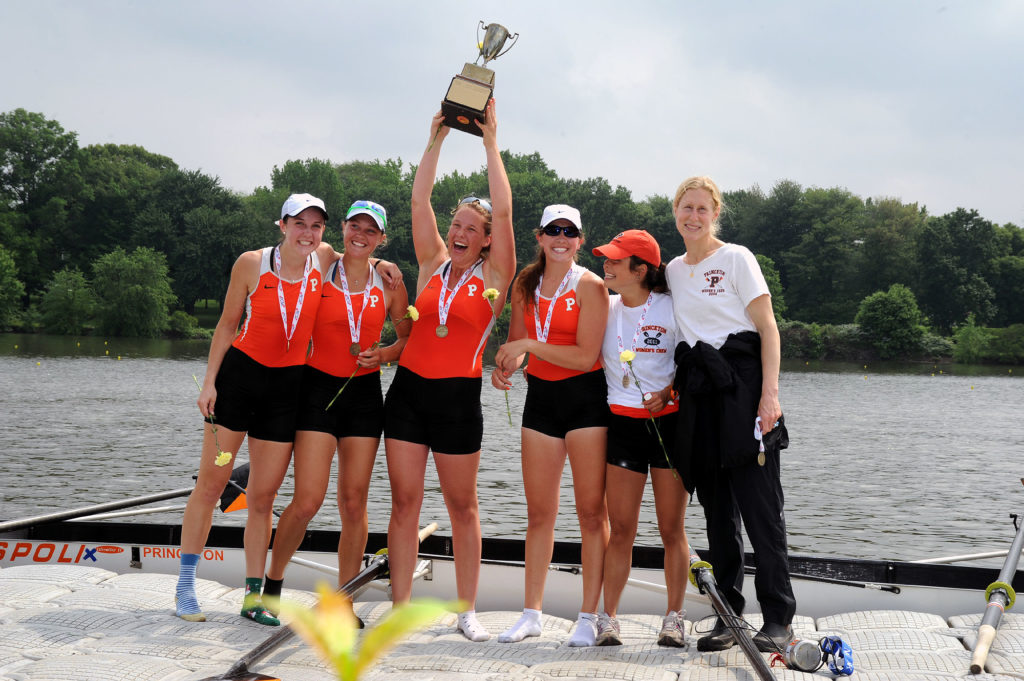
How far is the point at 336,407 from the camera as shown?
4855 millimetres

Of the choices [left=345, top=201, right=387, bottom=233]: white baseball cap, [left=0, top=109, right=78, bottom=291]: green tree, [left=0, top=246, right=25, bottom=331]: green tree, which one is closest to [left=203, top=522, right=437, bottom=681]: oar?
[left=345, top=201, right=387, bottom=233]: white baseball cap

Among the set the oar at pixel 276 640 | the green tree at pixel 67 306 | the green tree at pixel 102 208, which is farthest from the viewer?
the green tree at pixel 102 208

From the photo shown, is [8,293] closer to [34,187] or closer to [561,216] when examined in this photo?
[34,187]

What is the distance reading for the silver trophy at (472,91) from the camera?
15.8ft

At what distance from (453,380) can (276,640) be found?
5.44 ft

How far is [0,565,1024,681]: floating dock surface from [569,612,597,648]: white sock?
0.06 meters

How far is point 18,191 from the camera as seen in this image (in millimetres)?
71750

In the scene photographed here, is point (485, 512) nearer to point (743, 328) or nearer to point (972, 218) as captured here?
point (743, 328)

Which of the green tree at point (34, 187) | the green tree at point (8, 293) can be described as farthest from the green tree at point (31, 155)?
the green tree at point (8, 293)

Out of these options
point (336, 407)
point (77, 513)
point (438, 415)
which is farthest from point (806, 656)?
point (77, 513)

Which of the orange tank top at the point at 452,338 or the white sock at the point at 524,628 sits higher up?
the orange tank top at the point at 452,338

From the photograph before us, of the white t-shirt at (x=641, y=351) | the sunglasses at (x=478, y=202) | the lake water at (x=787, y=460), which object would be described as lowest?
the lake water at (x=787, y=460)

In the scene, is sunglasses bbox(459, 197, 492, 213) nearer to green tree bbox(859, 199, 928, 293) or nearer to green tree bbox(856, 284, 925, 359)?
green tree bbox(856, 284, 925, 359)

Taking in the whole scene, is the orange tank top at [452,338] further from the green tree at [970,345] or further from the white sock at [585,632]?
the green tree at [970,345]
